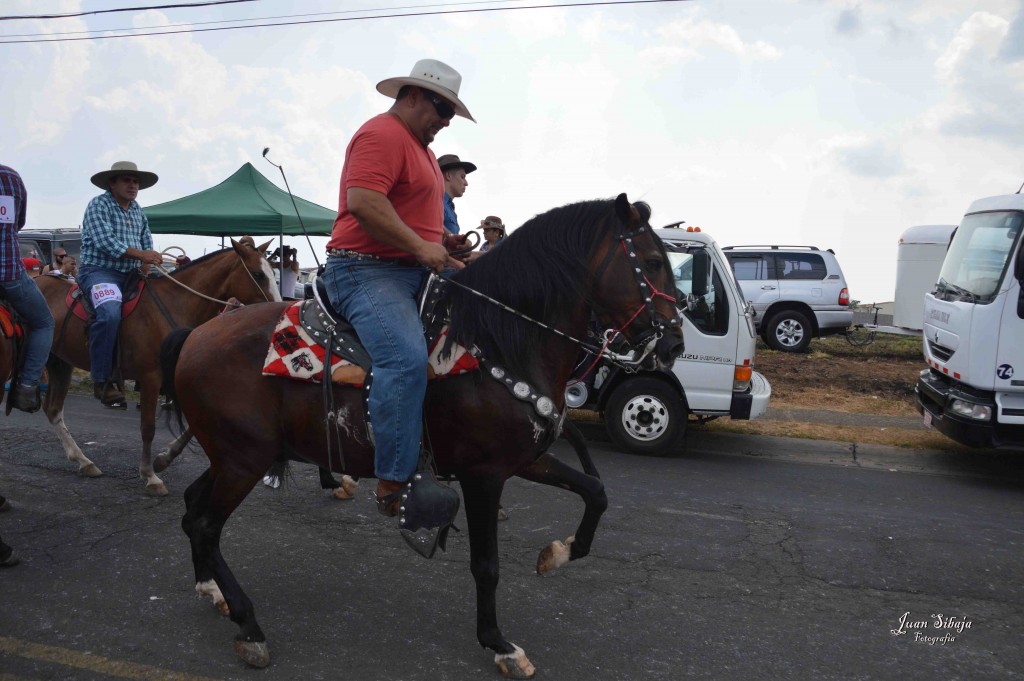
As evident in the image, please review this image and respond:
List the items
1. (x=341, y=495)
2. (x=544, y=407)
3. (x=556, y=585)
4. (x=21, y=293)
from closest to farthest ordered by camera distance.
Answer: (x=544, y=407), (x=556, y=585), (x=21, y=293), (x=341, y=495)

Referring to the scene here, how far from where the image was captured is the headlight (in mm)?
7172

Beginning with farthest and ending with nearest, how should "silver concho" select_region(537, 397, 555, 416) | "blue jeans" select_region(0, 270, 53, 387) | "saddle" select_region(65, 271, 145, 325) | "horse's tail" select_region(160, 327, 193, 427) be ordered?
"saddle" select_region(65, 271, 145, 325)
"blue jeans" select_region(0, 270, 53, 387)
"horse's tail" select_region(160, 327, 193, 427)
"silver concho" select_region(537, 397, 555, 416)

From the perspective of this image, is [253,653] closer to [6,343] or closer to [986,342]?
[6,343]

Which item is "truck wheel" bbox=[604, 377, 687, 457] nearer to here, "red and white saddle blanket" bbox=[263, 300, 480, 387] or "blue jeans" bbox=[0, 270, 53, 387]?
"red and white saddle blanket" bbox=[263, 300, 480, 387]

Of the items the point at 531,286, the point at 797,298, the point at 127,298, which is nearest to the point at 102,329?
the point at 127,298

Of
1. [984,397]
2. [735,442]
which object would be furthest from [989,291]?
[735,442]

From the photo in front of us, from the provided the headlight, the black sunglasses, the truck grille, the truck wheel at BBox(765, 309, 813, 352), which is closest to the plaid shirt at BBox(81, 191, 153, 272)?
the black sunglasses

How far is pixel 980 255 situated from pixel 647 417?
3789 mm

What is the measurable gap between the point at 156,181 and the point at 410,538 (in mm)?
5035

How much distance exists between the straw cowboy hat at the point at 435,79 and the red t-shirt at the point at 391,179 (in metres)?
0.19

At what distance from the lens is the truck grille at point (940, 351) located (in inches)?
313

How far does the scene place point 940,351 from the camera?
8.20 metres

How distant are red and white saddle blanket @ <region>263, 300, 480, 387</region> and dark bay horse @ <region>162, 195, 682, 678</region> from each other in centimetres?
6

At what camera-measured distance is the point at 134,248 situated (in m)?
6.57
